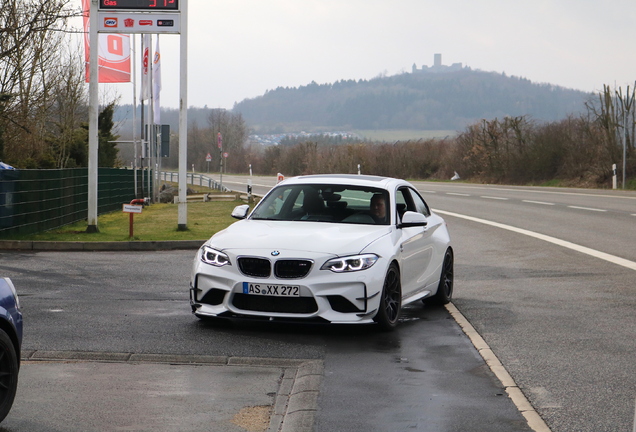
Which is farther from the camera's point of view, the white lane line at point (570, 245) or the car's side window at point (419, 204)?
the white lane line at point (570, 245)

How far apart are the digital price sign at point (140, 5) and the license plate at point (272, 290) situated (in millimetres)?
12341

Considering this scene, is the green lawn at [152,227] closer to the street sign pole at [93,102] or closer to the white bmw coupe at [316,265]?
the street sign pole at [93,102]

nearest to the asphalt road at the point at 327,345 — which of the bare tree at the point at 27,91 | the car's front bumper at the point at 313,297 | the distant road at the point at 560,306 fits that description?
the car's front bumper at the point at 313,297

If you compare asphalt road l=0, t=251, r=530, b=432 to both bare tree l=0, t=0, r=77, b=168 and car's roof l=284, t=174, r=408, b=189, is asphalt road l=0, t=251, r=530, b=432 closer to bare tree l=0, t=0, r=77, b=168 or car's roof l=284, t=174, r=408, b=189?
car's roof l=284, t=174, r=408, b=189

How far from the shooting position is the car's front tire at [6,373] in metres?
5.10

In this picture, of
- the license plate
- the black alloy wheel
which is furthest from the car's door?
the license plate

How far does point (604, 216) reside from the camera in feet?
78.2

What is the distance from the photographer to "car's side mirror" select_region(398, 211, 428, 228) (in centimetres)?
915

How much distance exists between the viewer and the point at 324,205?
378 inches

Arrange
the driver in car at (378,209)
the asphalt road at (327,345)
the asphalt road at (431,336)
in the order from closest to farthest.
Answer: the asphalt road at (327,345) < the asphalt road at (431,336) < the driver in car at (378,209)

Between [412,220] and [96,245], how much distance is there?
9.23m

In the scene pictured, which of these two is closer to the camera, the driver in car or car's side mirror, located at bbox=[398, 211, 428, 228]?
car's side mirror, located at bbox=[398, 211, 428, 228]

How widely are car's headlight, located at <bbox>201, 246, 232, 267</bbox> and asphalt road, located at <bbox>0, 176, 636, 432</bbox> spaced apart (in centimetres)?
64

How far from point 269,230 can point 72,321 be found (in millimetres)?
2083
